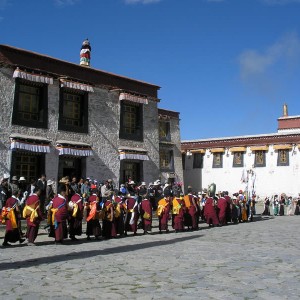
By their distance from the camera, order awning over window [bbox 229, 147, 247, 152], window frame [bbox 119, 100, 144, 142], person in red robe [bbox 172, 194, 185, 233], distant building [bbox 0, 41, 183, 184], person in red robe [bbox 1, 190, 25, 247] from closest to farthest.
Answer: person in red robe [bbox 1, 190, 25, 247], person in red robe [bbox 172, 194, 185, 233], distant building [bbox 0, 41, 183, 184], window frame [bbox 119, 100, 144, 142], awning over window [bbox 229, 147, 247, 152]

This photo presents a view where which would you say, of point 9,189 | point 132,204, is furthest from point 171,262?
point 9,189

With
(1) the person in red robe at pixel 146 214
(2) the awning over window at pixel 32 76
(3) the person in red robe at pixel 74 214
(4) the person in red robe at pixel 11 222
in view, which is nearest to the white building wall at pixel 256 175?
(2) the awning over window at pixel 32 76

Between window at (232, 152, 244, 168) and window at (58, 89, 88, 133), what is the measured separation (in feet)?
50.2

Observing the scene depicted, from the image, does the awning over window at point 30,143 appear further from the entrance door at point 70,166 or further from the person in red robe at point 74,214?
the person in red robe at point 74,214

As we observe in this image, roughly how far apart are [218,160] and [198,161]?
176 centimetres

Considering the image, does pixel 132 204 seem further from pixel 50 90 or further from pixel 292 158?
pixel 292 158

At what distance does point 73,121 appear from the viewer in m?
19.2

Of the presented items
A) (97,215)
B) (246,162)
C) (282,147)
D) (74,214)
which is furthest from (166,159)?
(74,214)

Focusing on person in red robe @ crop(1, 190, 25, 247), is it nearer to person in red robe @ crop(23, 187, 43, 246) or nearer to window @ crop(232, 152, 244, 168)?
person in red robe @ crop(23, 187, 43, 246)

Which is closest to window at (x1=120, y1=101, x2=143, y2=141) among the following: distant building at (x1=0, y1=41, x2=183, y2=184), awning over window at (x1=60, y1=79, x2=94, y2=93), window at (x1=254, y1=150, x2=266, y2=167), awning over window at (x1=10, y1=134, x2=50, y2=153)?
distant building at (x1=0, y1=41, x2=183, y2=184)

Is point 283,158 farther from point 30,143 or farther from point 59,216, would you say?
point 59,216

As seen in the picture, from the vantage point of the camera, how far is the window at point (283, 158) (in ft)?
94.5

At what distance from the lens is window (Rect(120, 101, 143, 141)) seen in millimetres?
21094

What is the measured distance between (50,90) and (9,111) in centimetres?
223
